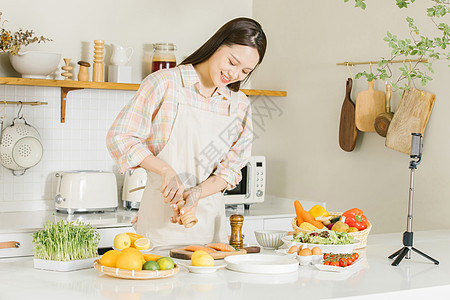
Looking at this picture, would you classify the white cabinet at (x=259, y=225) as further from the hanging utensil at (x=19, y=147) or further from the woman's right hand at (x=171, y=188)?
the woman's right hand at (x=171, y=188)

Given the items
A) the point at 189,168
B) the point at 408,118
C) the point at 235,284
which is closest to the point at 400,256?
the point at 235,284

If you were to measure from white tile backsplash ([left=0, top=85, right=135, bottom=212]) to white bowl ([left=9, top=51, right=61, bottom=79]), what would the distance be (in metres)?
0.22

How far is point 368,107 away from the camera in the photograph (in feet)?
10.4

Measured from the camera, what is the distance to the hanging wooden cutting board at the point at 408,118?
288 cm

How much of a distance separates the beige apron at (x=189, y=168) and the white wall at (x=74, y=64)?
4.77 ft

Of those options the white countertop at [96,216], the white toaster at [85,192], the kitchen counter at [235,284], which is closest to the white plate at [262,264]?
the kitchen counter at [235,284]

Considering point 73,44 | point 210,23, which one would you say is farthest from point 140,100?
point 210,23

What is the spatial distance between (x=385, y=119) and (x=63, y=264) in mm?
1913

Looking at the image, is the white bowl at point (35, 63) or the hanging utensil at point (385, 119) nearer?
the hanging utensil at point (385, 119)

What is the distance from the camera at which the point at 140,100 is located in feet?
6.58

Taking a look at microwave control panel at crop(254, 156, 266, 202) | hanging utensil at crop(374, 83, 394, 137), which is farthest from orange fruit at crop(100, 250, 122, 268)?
microwave control panel at crop(254, 156, 266, 202)

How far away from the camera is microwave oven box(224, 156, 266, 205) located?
11.8ft

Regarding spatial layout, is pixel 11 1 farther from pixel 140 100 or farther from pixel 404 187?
pixel 404 187

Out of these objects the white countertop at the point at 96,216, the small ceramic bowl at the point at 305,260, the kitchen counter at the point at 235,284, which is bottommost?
the white countertop at the point at 96,216
